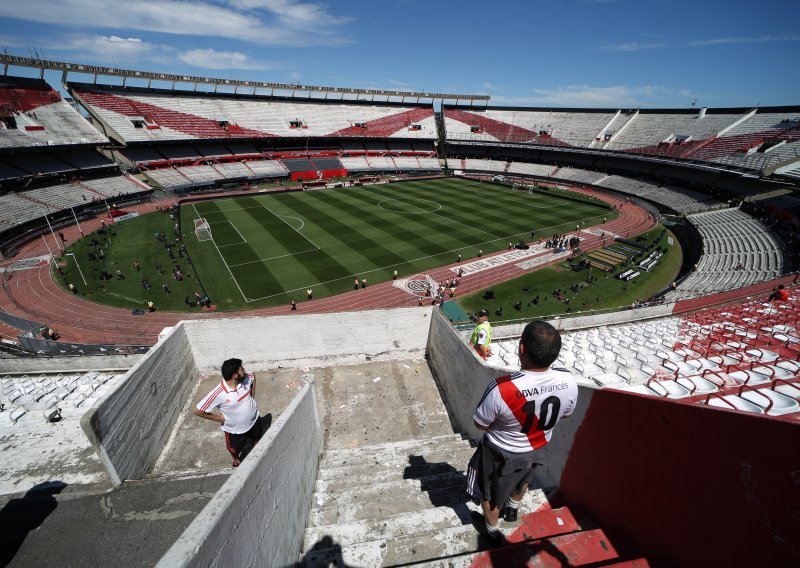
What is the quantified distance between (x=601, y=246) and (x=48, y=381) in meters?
34.1

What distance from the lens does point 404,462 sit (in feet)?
20.7

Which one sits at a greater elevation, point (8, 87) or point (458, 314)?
point (8, 87)

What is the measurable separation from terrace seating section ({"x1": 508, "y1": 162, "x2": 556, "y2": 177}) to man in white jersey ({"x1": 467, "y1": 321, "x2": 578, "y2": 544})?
61.1 metres

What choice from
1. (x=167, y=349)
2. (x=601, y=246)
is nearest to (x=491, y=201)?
(x=601, y=246)

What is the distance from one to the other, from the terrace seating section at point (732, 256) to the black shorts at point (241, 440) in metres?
20.7

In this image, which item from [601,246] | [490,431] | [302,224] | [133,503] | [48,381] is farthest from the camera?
[302,224]

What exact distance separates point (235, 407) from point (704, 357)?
31.4ft

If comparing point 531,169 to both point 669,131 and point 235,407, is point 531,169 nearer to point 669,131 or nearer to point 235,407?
point 669,131

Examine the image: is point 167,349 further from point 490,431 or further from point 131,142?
point 131,142

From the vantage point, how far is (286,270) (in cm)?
2559

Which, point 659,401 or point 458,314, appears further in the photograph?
point 458,314

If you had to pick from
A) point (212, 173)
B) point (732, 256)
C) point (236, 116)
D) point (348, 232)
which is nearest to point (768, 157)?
point (732, 256)

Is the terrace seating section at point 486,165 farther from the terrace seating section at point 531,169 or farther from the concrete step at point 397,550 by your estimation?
the concrete step at point 397,550

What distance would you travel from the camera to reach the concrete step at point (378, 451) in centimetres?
644
